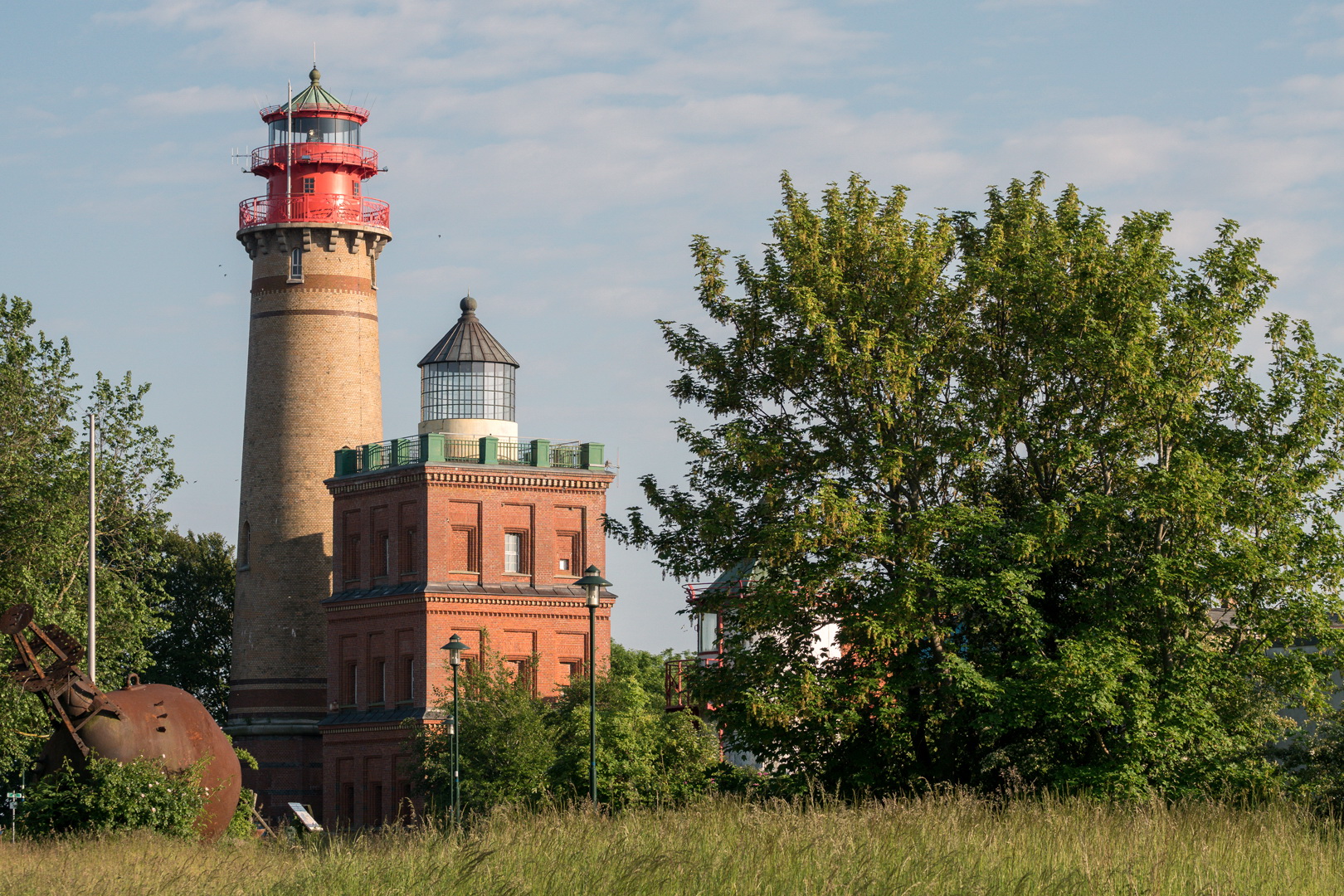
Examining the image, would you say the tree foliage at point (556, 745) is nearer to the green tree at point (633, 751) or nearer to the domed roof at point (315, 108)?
the green tree at point (633, 751)

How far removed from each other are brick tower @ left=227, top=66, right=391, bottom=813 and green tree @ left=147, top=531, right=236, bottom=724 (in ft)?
30.0

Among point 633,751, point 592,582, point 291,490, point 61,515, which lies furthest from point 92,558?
point 291,490

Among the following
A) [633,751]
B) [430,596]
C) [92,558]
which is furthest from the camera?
[430,596]

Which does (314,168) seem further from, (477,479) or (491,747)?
(491,747)

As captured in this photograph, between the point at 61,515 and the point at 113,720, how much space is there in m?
10.6

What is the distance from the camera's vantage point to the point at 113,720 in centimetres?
2988

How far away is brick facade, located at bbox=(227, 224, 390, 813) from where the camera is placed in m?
64.2

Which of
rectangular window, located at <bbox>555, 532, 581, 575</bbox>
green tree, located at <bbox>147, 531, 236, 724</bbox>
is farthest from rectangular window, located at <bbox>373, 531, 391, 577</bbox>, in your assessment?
green tree, located at <bbox>147, 531, 236, 724</bbox>

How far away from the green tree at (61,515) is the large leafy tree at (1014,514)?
55.0ft

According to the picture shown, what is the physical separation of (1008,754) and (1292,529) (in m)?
5.48

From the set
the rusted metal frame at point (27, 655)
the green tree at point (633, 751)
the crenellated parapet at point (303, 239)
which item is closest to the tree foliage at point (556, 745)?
the green tree at point (633, 751)

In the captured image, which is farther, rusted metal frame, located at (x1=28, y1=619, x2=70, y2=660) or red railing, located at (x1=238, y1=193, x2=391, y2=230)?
red railing, located at (x1=238, y1=193, x2=391, y2=230)

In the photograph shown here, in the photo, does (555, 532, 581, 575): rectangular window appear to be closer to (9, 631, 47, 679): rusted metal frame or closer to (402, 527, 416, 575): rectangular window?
(402, 527, 416, 575): rectangular window

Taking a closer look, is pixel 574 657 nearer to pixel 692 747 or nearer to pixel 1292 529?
pixel 692 747
